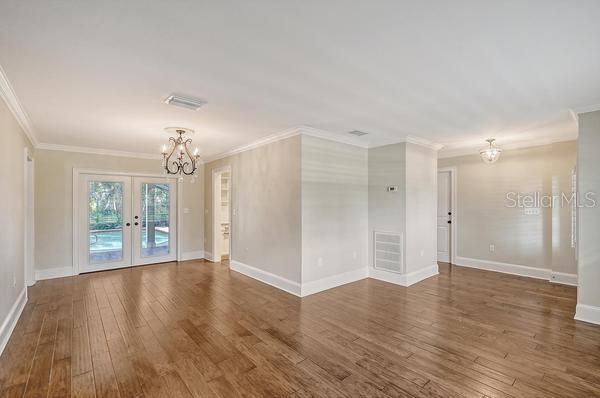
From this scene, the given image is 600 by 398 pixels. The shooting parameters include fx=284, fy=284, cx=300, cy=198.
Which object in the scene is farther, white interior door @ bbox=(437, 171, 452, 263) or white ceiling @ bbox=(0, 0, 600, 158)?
white interior door @ bbox=(437, 171, 452, 263)

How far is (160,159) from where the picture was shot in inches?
263

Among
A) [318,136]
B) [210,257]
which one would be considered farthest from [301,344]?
[210,257]

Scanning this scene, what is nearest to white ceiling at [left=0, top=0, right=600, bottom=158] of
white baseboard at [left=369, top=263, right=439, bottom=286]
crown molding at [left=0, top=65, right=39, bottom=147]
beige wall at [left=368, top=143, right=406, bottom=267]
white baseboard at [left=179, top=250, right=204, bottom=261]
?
crown molding at [left=0, top=65, right=39, bottom=147]

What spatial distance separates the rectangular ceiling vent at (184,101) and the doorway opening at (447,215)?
5675 mm

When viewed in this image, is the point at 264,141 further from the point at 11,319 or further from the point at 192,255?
the point at 11,319

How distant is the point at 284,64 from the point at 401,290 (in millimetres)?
3908

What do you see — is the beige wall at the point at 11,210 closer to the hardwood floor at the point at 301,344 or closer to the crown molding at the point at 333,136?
the hardwood floor at the point at 301,344

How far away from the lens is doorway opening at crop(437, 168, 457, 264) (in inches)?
255

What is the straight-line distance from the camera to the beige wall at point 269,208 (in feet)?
14.6

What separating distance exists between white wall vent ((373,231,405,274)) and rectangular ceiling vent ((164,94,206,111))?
149 inches

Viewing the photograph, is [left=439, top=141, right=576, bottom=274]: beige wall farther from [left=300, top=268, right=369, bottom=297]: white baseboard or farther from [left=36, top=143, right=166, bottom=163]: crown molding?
[left=36, top=143, right=166, bottom=163]: crown molding

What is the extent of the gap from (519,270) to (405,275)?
8.32ft

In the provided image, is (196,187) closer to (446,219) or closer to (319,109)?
(319,109)

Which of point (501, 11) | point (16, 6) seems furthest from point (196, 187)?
point (501, 11)
